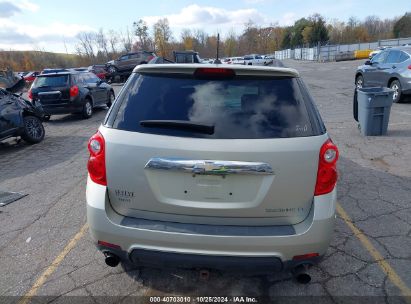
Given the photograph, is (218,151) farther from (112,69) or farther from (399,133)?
(112,69)

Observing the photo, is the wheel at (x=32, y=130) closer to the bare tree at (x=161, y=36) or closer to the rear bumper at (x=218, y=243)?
the rear bumper at (x=218, y=243)

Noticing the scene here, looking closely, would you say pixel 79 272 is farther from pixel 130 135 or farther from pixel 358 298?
pixel 358 298

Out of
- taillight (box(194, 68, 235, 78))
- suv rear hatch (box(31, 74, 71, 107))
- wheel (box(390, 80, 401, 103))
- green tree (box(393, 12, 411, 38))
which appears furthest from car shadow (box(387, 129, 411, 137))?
green tree (box(393, 12, 411, 38))

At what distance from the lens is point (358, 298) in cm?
255

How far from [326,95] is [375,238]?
1219 cm

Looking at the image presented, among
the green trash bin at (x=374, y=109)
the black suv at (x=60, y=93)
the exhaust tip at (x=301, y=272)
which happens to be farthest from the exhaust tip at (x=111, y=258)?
the black suv at (x=60, y=93)

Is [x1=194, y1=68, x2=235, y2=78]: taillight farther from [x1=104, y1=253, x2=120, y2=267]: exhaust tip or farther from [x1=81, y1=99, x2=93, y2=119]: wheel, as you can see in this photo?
[x1=81, y1=99, x2=93, y2=119]: wheel

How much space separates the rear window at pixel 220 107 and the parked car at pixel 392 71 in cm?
1018

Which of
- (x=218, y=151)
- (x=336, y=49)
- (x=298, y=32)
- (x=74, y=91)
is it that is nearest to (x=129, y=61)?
(x=74, y=91)

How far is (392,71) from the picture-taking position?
429 inches

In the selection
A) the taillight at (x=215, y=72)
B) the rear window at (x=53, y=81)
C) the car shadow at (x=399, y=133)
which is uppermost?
the taillight at (x=215, y=72)

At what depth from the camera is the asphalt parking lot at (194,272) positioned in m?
2.65

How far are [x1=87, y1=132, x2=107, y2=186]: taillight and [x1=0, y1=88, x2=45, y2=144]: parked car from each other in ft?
20.0

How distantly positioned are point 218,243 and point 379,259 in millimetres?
1830
